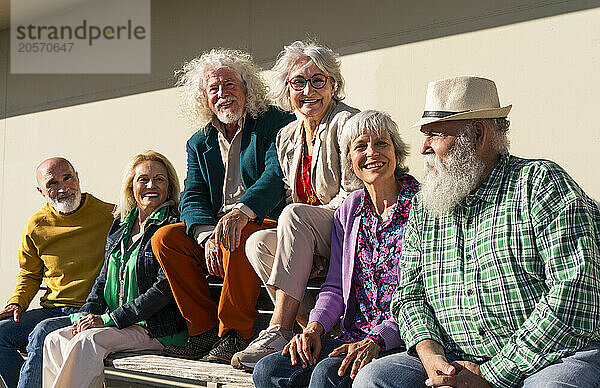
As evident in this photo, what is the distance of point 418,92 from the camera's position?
436 cm

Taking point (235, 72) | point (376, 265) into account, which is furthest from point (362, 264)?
point (235, 72)

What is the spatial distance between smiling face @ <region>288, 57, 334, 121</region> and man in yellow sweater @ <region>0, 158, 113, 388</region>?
1702 millimetres

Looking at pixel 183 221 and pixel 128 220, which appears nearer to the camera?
pixel 183 221

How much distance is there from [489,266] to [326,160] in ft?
3.77

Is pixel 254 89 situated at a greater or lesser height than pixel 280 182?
greater

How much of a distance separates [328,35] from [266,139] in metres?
1.34

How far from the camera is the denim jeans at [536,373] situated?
2.10 meters

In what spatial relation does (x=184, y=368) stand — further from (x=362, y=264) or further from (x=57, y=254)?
(x=57, y=254)

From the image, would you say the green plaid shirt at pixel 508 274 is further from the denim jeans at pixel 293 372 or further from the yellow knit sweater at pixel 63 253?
the yellow knit sweater at pixel 63 253

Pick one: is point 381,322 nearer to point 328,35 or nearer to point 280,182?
point 280,182

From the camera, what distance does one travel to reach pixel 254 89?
3844mm

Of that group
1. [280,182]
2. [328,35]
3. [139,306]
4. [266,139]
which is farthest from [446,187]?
[328,35]

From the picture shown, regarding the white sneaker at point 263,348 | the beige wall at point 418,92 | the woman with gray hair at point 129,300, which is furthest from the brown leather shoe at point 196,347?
the beige wall at point 418,92

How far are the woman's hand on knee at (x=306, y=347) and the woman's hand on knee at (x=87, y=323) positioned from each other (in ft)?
4.34
